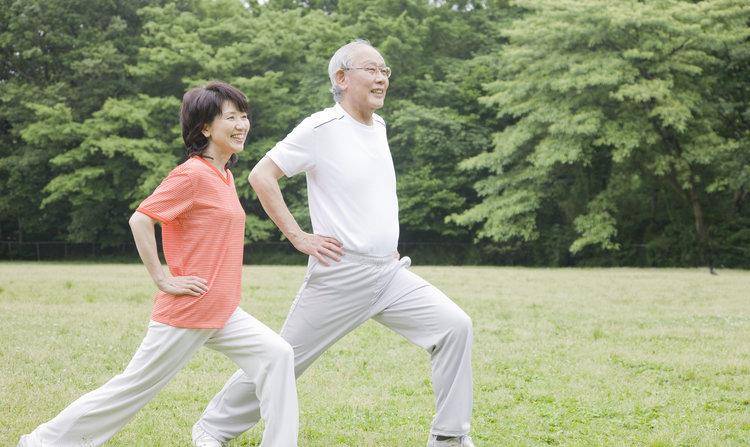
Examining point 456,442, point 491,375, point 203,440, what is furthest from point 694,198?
point 203,440

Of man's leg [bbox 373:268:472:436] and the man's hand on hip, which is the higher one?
the man's hand on hip

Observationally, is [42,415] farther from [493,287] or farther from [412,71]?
[412,71]

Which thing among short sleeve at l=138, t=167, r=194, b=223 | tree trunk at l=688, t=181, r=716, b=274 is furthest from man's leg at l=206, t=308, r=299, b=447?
tree trunk at l=688, t=181, r=716, b=274

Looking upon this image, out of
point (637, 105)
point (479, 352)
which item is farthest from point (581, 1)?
point (479, 352)

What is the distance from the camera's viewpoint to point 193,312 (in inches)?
163

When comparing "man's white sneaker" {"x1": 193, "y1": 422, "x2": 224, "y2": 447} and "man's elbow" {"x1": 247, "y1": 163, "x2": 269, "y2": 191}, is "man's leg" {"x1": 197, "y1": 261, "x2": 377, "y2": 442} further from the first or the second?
"man's elbow" {"x1": 247, "y1": 163, "x2": 269, "y2": 191}

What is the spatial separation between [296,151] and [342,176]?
29 centimetres

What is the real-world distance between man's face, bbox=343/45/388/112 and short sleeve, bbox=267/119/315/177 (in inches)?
12.5

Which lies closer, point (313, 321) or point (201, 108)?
point (201, 108)

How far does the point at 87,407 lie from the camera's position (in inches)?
165

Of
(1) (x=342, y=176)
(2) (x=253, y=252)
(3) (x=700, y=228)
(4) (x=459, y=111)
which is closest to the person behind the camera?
(1) (x=342, y=176)

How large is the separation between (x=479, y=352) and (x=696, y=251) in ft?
79.2

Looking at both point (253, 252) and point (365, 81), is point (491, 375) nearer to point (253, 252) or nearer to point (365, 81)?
point (365, 81)

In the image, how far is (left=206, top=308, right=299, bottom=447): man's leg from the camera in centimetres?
413
